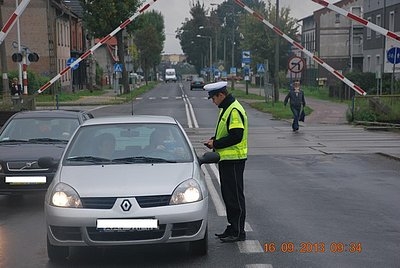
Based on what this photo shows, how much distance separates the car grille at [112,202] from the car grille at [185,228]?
239mm

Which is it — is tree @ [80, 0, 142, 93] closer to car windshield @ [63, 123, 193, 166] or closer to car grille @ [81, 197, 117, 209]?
car windshield @ [63, 123, 193, 166]

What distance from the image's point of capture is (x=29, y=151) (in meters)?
10.0

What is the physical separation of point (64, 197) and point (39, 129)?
196 inches

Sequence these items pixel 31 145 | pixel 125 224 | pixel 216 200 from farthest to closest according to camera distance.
Result: 1. pixel 31 145
2. pixel 216 200
3. pixel 125 224

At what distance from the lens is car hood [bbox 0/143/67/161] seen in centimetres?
977

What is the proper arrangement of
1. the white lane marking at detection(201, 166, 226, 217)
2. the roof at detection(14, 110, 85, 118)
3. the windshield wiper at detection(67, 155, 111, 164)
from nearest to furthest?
the windshield wiper at detection(67, 155, 111, 164), the white lane marking at detection(201, 166, 226, 217), the roof at detection(14, 110, 85, 118)

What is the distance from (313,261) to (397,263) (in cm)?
80

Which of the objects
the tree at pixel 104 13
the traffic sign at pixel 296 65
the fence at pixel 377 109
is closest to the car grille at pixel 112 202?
the fence at pixel 377 109

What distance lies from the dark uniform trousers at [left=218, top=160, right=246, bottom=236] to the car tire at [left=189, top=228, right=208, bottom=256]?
714mm

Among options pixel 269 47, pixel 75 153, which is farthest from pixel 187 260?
pixel 269 47

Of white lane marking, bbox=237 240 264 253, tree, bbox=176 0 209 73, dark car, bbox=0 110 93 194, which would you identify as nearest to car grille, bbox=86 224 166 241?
white lane marking, bbox=237 240 264 253

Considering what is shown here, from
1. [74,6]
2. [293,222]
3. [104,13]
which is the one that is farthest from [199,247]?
[74,6]

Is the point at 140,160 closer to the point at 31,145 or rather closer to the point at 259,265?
the point at 259,265

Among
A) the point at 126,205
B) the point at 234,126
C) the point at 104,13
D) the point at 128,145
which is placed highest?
the point at 104,13
